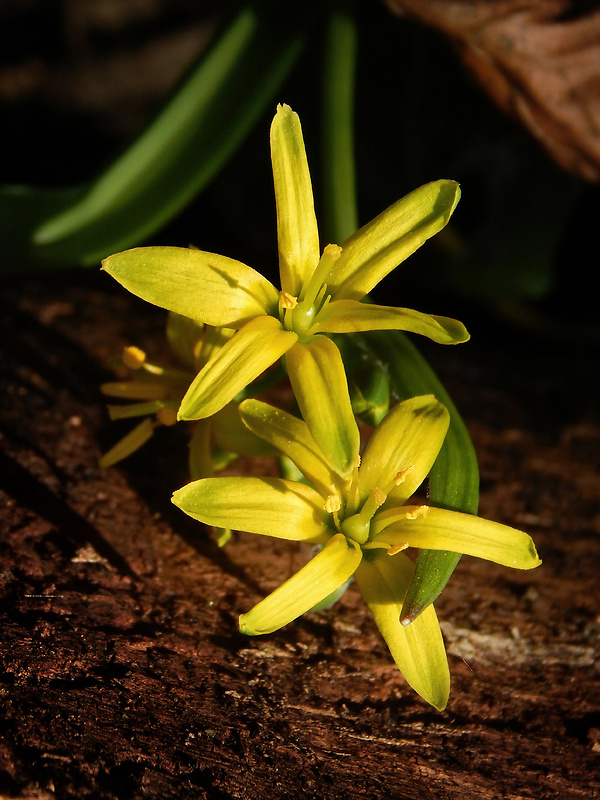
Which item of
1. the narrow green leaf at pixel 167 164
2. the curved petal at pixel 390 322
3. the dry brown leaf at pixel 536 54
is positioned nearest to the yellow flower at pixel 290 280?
the curved petal at pixel 390 322

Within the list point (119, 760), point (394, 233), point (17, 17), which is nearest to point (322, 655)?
point (119, 760)

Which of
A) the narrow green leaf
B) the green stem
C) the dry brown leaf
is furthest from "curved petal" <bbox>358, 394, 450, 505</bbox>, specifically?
the dry brown leaf

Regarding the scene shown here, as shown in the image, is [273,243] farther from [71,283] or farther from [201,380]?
[201,380]

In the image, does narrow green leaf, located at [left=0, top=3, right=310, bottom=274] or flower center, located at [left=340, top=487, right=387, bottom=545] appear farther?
narrow green leaf, located at [left=0, top=3, right=310, bottom=274]

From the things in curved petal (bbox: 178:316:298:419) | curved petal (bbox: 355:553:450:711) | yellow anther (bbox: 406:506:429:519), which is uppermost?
curved petal (bbox: 178:316:298:419)

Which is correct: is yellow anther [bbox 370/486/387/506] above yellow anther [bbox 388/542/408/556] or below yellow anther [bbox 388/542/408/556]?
above

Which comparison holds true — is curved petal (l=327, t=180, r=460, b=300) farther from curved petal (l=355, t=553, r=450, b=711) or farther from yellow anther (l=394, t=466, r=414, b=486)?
curved petal (l=355, t=553, r=450, b=711)
